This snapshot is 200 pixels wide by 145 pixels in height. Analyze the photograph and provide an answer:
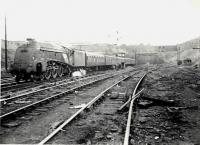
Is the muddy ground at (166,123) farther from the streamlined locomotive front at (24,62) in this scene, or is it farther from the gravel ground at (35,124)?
the streamlined locomotive front at (24,62)

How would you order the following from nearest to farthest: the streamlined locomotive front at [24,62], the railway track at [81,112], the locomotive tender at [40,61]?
the railway track at [81,112], the streamlined locomotive front at [24,62], the locomotive tender at [40,61]

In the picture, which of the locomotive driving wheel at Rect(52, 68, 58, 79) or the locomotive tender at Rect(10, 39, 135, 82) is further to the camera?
the locomotive driving wheel at Rect(52, 68, 58, 79)

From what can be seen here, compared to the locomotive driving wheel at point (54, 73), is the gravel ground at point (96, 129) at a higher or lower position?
lower

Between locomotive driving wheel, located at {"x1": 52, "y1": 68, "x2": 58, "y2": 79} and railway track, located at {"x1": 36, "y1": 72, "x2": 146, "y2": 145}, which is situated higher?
locomotive driving wheel, located at {"x1": 52, "y1": 68, "x2": 58, "y2": 79}

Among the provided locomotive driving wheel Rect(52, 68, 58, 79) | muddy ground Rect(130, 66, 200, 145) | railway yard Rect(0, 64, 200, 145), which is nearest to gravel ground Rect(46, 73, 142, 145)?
railway yard Rect(0, 64, 200, 145)

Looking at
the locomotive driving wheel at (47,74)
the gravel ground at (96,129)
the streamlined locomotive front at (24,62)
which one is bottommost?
the gravel ground at (96,129)

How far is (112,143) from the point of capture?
4.56 meters

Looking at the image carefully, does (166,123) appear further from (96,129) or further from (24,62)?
(24,62)

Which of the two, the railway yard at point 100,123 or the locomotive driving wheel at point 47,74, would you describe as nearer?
the railway yard at point 100,123

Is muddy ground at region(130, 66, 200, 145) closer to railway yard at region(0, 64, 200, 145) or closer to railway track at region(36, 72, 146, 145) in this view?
railway yard at region(0, 64, 200, 145)

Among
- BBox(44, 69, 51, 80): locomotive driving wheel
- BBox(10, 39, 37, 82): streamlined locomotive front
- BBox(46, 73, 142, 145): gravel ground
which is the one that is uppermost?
BBox(10, 39, 37, 82): streamlined locomotive front

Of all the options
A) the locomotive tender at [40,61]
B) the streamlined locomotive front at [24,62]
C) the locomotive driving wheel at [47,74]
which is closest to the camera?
the streamlined locomotive front at [24,62]

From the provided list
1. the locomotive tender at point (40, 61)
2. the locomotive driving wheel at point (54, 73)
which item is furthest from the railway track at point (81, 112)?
the locomotive driving wheel at point (54, 73)

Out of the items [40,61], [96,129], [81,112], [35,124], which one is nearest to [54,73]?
[40,61]
